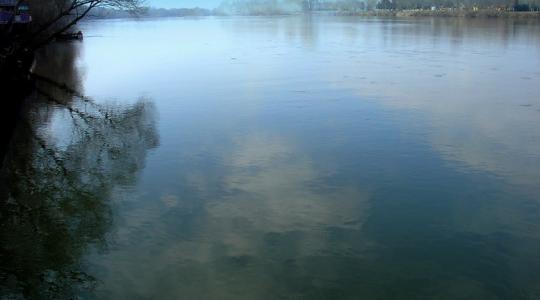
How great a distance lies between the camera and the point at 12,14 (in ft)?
56.9

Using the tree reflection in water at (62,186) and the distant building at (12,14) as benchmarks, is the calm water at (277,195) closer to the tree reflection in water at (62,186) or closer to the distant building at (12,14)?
the tree reflection in water at (62,186)

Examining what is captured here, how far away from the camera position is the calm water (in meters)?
5.48

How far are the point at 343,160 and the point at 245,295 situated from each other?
4.38m

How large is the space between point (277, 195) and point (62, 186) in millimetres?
3261

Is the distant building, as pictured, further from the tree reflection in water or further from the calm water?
the tree reflection in water

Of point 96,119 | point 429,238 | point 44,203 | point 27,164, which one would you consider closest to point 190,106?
point 96,119

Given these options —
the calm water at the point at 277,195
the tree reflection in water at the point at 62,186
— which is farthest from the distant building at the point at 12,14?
the tree reflection in water at the point at 62,186

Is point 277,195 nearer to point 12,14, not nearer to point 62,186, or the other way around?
point 62,186

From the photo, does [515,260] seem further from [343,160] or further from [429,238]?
[343,160]

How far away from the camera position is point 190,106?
1410 cm

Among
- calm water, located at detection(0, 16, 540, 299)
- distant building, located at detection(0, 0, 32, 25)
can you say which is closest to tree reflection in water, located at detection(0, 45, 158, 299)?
calm water, located at detection(0, 16, 540, 299)

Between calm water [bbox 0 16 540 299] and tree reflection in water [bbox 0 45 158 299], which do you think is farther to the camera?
tree reflection in water [bbox 0 45 158 299]

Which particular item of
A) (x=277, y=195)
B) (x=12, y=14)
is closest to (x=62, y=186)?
(x=277, y=195)

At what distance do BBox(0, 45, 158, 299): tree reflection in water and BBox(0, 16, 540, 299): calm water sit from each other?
0.10ft
